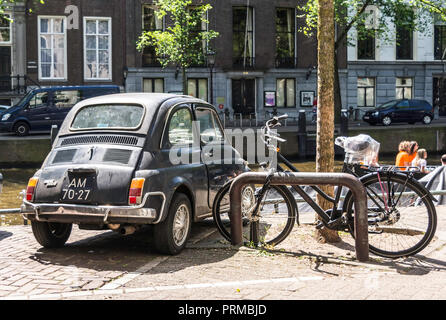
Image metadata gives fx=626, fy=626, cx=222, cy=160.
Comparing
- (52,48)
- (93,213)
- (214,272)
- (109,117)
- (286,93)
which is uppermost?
(52,48)

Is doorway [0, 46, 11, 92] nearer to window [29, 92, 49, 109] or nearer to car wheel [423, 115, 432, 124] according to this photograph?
window [29, 92, 49, 109]

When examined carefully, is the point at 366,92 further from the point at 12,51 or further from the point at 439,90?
the point at 12,51

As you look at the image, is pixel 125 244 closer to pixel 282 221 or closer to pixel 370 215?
pixel 282 221

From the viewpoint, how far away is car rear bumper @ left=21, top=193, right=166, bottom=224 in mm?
6004

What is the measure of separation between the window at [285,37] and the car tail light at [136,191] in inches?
1327

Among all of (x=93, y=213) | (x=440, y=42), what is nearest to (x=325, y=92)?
(x=93, y=213)

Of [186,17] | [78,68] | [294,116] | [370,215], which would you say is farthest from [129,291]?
[294,116]

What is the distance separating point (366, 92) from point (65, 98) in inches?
854

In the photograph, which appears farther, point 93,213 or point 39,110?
point 39,110

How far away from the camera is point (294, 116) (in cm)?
3788

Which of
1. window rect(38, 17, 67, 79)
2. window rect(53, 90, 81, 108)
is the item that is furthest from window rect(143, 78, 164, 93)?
window rect(53, 90, 81, 108)

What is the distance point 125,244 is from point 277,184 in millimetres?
1933

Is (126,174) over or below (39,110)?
below

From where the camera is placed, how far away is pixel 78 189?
6223mm
